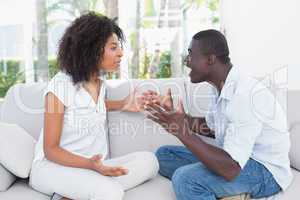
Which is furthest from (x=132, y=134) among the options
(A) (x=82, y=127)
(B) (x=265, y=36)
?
(B) (x=265, y=36)

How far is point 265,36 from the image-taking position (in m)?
3.86

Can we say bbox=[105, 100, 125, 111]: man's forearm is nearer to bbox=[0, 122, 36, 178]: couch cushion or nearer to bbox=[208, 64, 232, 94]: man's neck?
bbox=[0, 122, 36, 178]: couch cushion

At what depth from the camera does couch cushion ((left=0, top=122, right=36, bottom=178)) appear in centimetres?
155

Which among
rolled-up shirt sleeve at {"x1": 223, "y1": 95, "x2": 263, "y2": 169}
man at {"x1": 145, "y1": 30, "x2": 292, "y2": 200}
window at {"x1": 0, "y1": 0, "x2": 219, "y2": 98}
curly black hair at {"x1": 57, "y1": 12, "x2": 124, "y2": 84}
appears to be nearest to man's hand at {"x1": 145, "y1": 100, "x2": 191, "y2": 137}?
man at {"x1": 145, "y1": 30, "x2": 292, "y2": 200}

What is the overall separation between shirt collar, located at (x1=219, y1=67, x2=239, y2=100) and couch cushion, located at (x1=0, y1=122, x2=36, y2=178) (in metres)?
0.86

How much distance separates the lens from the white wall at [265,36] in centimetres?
339

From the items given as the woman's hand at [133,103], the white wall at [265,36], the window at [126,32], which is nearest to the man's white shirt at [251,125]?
the woman's hand at [133,103]

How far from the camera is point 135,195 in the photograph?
1532mm

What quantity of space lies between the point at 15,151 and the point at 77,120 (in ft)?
0.93

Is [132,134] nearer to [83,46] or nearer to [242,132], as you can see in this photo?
[83,46]

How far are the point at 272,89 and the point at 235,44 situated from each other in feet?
7.92

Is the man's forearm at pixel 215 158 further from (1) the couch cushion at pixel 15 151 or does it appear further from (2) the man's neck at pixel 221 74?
(1) the couch cushion at pixel 15 151

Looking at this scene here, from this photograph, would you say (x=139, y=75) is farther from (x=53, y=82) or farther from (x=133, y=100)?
(x=53, y=82)

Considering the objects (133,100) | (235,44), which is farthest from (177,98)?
(235,44)
